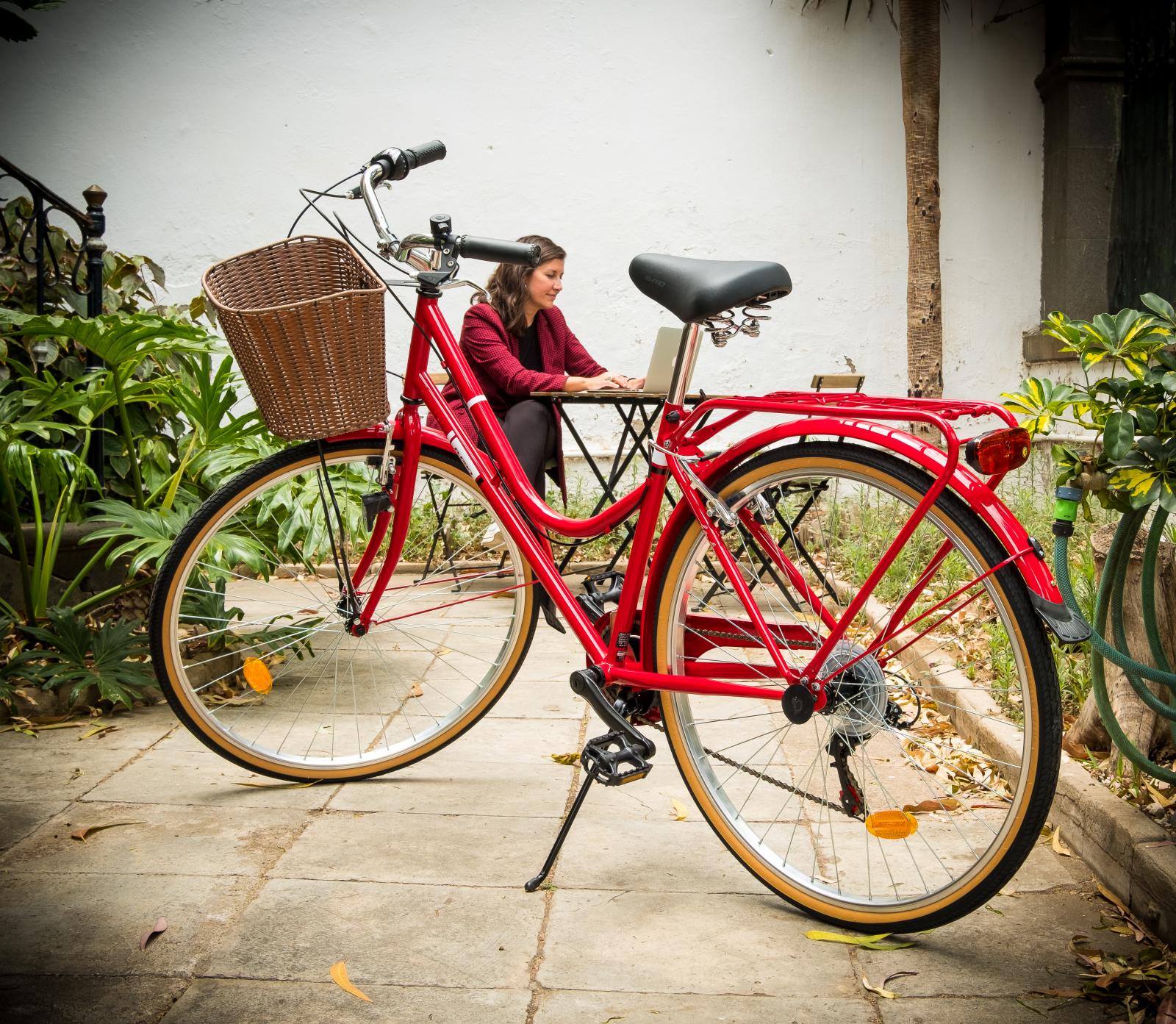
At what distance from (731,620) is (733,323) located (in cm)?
66

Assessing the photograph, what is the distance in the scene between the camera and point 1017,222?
22.2 feet

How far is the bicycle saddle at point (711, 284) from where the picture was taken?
89.7 inches

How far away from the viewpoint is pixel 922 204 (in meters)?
6.25

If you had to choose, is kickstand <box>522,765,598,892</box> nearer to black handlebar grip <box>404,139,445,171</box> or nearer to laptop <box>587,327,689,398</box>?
black handlebar grip <box>404,139,445,171</box>

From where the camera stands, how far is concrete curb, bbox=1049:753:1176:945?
2.26 meters

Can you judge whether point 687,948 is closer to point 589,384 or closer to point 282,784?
point 282,784

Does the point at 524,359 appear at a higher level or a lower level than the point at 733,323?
lower

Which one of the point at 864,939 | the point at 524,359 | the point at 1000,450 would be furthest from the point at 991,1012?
the point at 524,359

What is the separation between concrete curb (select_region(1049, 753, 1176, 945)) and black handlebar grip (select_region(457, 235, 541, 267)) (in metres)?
Answer: 1.78

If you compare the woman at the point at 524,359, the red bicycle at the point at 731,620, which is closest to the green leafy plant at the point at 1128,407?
the red bicycle at the point at 731,620

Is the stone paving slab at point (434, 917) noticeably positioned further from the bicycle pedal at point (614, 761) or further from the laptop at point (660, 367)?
the laptop at point (660, 367)

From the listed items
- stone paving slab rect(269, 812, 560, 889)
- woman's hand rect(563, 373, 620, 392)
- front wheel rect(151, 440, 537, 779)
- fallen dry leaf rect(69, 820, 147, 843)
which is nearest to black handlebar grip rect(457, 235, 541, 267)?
front wheel rect(151, 440, 537, 779)

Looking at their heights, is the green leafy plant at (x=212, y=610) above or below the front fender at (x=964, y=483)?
below

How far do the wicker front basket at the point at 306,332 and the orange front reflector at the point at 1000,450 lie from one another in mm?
1453
